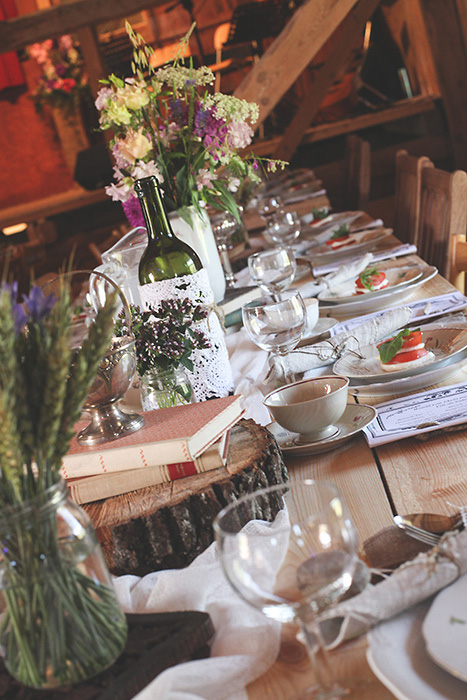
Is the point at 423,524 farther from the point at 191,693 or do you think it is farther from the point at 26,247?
the point at 26,247

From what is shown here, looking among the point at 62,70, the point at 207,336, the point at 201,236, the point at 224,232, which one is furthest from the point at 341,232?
the point at 62,70

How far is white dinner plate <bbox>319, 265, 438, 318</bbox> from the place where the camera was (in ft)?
5.26

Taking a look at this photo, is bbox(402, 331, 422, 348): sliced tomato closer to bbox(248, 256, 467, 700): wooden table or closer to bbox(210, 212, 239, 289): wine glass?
bbox(248, 256, 467, 700): wooden table

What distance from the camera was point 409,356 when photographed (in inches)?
44.9

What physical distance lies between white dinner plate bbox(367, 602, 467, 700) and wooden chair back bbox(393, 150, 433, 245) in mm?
2199

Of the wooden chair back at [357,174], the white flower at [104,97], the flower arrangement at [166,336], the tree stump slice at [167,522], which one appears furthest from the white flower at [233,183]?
the wooden chair back at [357,174]

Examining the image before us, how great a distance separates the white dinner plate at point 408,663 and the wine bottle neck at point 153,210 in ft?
2.80

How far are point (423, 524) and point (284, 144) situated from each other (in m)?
4.68

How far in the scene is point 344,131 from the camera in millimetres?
5887

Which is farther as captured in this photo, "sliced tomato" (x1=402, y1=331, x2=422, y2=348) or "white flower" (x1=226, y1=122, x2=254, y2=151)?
"white flower" (x1=226, y1=122, x2=254, y2=151)

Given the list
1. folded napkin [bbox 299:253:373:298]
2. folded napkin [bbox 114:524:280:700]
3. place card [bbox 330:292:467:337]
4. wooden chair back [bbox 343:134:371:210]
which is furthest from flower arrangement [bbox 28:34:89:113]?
folded napkin [bbox 114:524:280:700]

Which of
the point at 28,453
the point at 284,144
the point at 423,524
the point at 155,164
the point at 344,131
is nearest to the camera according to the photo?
the point at 28,453

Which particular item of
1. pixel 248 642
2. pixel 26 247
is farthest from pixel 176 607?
pixel 26 247

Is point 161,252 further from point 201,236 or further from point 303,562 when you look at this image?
point 303,562
